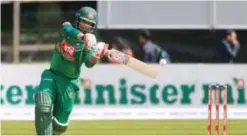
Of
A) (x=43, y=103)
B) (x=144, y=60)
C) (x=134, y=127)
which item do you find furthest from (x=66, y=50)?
(x=144, y=60)

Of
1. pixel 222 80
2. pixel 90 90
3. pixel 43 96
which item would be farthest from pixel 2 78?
pixel 43 96

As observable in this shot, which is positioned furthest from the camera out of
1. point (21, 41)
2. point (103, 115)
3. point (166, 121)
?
point (21, 41)

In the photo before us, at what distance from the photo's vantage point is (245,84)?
17.7 m

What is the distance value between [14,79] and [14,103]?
0.64m

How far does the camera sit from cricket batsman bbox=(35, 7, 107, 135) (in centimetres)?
851

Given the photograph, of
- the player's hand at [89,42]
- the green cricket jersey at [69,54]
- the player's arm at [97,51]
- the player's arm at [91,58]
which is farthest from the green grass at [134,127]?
the player's hand at [89,42]

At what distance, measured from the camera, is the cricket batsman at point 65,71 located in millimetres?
8508

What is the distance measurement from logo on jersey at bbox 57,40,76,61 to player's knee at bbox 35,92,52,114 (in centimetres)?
49

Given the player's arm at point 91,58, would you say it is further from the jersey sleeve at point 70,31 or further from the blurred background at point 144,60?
the blurred background at point 144,60

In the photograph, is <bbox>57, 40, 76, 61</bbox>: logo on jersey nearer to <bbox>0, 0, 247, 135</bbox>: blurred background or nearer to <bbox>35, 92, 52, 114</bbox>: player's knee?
<bbox>35, 92, 52, 114</bbox>: player's knee

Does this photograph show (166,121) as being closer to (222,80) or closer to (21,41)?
(222,80)

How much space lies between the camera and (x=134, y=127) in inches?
556

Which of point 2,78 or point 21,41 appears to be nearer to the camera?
point 2,78

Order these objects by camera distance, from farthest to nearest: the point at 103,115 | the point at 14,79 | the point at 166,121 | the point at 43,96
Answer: the point at 14,79 < the point at 103,115 < the point at 166,121 < the point at 43,96
